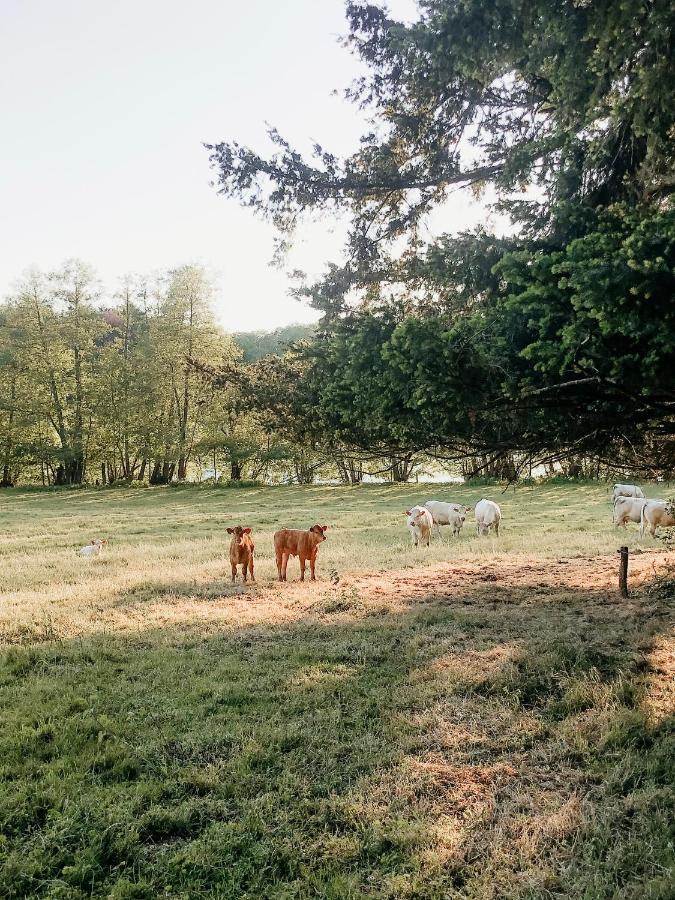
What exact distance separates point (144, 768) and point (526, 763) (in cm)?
263

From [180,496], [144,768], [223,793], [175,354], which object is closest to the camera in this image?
[223,793]

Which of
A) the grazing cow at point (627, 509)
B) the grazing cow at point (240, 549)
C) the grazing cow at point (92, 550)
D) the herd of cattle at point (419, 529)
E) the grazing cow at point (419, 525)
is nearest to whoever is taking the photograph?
the grazing cow at point (240, 549)

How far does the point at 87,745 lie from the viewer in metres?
4.01

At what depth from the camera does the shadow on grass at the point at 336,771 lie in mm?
2816

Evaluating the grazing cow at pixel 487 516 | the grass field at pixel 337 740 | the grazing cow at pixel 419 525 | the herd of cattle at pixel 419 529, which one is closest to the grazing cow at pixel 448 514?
the herd of cattle at pixel 419 529

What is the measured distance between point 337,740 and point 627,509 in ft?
46.7

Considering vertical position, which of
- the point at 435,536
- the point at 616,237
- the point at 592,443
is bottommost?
the point at 435,536

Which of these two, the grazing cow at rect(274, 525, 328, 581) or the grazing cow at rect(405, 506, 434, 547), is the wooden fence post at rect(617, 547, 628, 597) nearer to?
the grazing cow at rect(274, 525, 328, 581)

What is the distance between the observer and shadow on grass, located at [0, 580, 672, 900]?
2816 millimetres

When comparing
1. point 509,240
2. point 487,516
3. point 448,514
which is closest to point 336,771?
point 509,240

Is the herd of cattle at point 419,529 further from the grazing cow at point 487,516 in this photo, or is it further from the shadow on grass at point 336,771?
the shadow on grass at point 336,771

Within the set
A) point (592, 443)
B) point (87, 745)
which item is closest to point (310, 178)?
point (592, 443)

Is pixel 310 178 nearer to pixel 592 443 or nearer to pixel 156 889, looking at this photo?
pixel 592 443

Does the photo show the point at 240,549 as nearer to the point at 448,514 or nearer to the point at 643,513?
the point at 448,514
